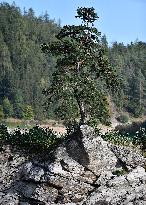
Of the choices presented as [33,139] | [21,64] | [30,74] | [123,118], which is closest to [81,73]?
[33,139]

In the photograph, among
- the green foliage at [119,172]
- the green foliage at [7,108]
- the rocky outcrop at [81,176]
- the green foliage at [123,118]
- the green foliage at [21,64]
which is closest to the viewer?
the rocky outcrop at [81,176]

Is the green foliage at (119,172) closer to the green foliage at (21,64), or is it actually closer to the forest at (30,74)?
the forest at (30,74)

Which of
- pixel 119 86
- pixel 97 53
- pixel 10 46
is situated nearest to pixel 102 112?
pixel 119 86

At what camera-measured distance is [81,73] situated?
92.8 feet

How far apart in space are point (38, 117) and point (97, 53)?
103 meters

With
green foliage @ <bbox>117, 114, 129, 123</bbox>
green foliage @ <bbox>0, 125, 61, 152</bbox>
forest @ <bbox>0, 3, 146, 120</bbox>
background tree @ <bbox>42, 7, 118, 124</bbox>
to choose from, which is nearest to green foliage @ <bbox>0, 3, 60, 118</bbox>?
forest @ <bbox>0, 3, 146, 120</bbox>

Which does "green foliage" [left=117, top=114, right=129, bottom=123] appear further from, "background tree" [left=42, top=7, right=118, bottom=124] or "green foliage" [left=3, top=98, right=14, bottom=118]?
"background tree" [left=42, top=7, right=118, bottom=124]

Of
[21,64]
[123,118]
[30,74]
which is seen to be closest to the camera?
[123,118]

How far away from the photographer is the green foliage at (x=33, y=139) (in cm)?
3038

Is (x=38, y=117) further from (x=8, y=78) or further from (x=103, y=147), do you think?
(x=103, y=147)

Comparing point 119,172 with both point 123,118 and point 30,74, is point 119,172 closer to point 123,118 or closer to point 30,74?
point 123,118

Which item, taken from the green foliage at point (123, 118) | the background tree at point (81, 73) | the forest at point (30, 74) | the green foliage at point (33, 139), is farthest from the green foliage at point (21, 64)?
the background tree at point (81, 73)

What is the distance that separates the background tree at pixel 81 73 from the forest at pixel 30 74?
87263 mm

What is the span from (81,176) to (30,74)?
427 feet
